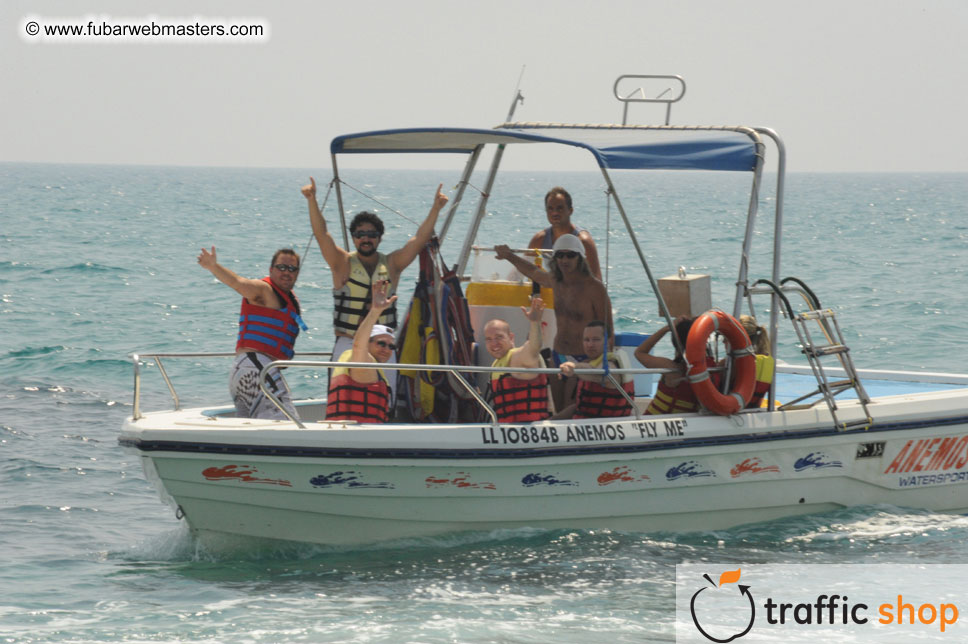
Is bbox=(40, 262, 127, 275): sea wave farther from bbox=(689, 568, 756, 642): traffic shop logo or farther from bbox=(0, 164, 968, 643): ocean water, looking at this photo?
bbox=(689, 568, 756, 642): traffic shop logo

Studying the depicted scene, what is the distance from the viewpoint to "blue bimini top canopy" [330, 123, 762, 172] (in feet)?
24.4

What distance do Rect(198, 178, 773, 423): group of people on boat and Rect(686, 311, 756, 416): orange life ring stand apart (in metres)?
0.16

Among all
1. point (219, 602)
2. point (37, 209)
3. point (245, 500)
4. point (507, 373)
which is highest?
point (37, 209)

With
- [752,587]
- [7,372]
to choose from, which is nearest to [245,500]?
[752,587]

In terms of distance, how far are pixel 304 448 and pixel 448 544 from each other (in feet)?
3.78

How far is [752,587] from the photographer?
24.3 ft

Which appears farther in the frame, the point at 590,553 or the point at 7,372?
the point at 7,372

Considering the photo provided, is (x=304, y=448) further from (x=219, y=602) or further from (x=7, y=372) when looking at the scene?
(x=7, y=372)

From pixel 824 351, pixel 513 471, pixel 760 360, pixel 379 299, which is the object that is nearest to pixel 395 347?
pixel 379 299

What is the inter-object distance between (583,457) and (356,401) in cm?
140

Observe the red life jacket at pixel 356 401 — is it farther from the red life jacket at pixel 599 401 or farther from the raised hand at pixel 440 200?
the red life jacket at pixel 599 401

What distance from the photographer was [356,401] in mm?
7367

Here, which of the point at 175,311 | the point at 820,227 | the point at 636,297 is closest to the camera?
the point at 175,311

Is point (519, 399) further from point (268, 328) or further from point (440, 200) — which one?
point (268, 328)
